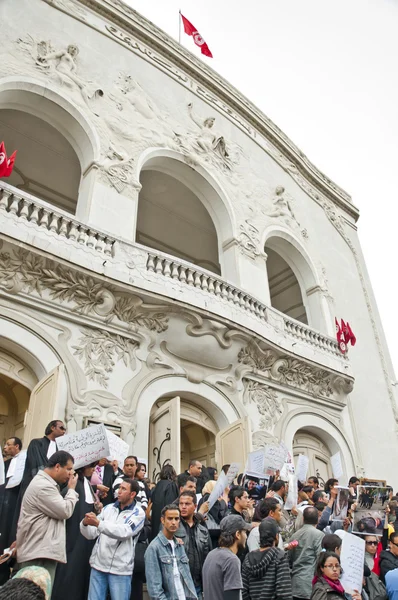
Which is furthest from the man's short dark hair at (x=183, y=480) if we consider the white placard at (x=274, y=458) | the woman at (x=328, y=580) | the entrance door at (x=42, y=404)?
the entrance door at (x=42, y=404)

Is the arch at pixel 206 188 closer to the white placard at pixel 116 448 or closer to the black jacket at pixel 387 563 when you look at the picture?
the white placard at pixel 116 448

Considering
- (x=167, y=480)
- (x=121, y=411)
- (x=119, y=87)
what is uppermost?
(x=119, y=87)

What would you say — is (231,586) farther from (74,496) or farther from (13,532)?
(13,532)

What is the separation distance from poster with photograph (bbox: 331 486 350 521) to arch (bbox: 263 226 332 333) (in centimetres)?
851

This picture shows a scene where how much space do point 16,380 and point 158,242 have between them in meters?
8.52

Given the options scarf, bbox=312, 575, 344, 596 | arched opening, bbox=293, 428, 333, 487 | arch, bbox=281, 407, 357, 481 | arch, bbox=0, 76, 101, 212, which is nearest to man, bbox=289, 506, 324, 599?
scarf, bbox=312, 575, 344, 596

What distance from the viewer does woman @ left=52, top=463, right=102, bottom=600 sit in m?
4.42

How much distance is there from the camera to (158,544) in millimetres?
4180

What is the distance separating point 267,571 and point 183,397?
6678mm

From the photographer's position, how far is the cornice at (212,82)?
13852mm

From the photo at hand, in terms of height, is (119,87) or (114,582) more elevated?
(119,87)

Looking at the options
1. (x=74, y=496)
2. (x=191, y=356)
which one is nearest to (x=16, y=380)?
(x=191, y=356)

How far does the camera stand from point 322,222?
717 inches

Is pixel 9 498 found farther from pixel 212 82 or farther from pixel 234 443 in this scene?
pixel 212 82
